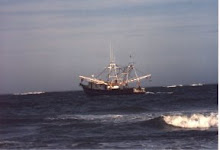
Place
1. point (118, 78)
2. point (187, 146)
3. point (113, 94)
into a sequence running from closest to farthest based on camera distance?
1. point (187, 146)
2. point (113, 94)
3. point (118, 78)

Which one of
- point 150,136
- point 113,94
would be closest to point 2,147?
point 150,136

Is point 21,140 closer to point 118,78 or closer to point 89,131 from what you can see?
point 89,131

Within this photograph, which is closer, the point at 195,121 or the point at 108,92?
the point at 195,121

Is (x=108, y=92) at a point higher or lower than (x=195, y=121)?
lower

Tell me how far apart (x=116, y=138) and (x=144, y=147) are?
267 centimetres

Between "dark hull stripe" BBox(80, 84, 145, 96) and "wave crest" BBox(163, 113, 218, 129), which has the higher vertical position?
"wave crest" BBox(163, 113, 218, 129)

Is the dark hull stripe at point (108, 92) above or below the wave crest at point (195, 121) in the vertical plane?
below

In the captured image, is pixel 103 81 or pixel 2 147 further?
pixel 103 81

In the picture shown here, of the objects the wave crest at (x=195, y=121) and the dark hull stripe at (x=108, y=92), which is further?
the dark hull stripe at (x=108, y=92)

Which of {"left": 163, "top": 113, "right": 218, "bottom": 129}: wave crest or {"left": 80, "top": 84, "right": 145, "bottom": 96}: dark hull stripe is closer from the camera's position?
{"left": 163, "top": 113, "right": 218, "bottom": 129}: wave crest

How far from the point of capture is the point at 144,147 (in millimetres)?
12938

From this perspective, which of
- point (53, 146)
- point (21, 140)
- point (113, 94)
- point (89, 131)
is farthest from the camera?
point (113, 94)

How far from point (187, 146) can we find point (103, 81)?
49.3 m

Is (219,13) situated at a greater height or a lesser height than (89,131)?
greater
